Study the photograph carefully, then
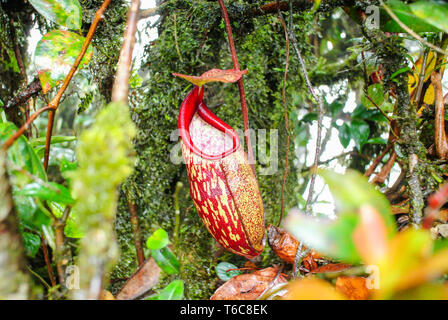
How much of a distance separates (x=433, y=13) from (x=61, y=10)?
2.33 feet

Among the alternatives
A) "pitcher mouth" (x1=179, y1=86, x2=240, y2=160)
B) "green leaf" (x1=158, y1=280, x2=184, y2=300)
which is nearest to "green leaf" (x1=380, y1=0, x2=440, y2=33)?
"pitcher mouth" (x1=179, y1=86, x2=240, y2=160)

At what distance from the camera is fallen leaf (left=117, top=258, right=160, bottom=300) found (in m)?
0.73

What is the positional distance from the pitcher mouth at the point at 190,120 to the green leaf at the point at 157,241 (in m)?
0.27

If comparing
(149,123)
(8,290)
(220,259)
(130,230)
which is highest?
(149,123)

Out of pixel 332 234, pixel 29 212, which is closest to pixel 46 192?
pixel 29 212

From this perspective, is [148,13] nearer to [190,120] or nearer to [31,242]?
[190,120]

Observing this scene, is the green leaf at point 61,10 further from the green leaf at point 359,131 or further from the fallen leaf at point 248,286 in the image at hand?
the green leaf at point 359,131

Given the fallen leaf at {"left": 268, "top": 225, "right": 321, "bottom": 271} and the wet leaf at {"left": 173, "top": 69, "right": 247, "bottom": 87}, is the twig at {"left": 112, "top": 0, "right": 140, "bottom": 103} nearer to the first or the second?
the wet leaf at {"left": 173, "top": 69, "right": 247, "bottom": 87}

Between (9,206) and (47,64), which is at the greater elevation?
(47,64)

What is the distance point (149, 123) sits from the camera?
1.04 meters

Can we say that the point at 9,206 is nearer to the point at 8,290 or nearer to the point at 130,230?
the point at 8,290

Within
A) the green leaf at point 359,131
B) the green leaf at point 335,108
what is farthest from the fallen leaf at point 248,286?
the green leaf at point 335,108

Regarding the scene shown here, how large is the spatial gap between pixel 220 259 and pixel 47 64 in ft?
2.44

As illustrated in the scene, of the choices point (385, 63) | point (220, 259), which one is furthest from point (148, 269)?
point (385, 63)
